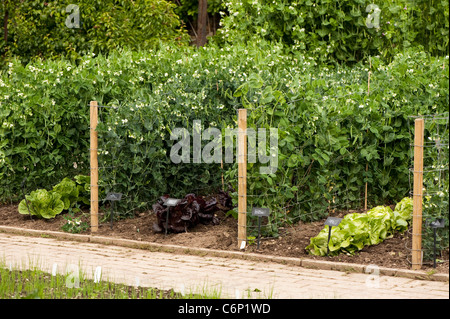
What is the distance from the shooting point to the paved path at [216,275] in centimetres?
566

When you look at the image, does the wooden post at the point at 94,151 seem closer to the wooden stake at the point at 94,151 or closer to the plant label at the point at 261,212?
the wooden stake at the point at 94,151

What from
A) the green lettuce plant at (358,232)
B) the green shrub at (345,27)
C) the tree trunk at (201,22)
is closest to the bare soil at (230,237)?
the green lettuce plant at (358,232)

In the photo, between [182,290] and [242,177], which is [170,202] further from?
[182,290]

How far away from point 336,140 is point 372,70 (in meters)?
2.53

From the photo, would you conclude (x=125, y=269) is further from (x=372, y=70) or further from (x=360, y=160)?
(x=372, y=70)

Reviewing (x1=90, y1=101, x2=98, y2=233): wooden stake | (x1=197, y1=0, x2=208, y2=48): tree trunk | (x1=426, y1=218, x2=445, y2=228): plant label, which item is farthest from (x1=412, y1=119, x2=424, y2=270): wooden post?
(x1=197, y1=0, x2=208, y2=48): tree trunk

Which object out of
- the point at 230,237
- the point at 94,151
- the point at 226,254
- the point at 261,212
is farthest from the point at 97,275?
the point at 94,151

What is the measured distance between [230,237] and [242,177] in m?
0.77

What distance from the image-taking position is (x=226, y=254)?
717cm

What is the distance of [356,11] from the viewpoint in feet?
35.2

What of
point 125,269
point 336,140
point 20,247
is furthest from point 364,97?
point 20,247

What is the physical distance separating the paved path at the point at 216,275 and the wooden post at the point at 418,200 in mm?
320

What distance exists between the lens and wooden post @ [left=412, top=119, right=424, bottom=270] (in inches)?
249

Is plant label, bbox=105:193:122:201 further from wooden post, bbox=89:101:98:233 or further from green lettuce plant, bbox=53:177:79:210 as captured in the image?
green lettuce plant, bbox=53:177:79:210
